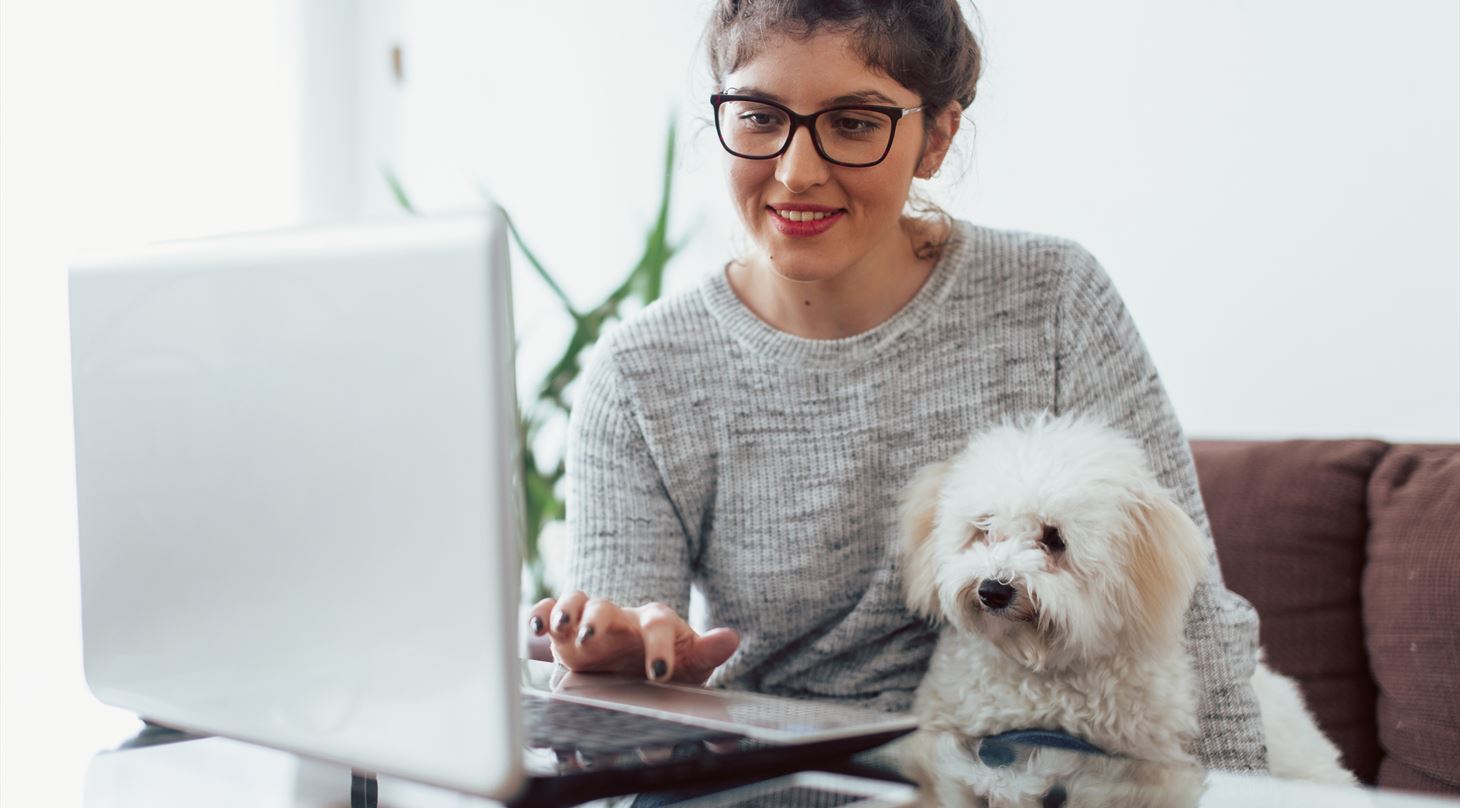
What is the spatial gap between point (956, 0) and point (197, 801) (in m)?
0.99

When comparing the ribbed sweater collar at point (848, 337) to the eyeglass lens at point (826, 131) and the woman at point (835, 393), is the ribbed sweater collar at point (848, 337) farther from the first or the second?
the eyeglass lens at point (826, 131)

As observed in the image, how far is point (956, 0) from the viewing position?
1.28 metres

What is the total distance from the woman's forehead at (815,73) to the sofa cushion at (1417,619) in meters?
0.78

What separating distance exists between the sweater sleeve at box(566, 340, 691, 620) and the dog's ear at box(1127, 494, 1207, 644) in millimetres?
440

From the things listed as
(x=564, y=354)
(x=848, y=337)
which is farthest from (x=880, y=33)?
(x=564, y=354)

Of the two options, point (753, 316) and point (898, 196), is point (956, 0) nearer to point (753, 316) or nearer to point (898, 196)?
point (898, 196)

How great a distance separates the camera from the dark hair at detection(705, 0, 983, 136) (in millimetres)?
1173

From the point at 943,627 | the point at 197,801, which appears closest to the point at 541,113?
the point at 943,627

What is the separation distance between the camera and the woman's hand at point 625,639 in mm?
887

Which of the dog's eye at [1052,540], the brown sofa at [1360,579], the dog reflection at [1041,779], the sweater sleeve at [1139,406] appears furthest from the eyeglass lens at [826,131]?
the brown sofa at [1360,579]

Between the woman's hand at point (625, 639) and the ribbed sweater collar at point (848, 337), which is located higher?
the ribbed sweater collar at point (848, 337)

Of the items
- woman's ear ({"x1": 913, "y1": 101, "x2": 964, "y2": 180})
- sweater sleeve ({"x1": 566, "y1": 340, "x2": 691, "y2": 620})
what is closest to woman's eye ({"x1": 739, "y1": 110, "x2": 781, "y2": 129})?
woman's ear ({"x1": 913, "y1": 101, "x2": 964, "y2": 180})

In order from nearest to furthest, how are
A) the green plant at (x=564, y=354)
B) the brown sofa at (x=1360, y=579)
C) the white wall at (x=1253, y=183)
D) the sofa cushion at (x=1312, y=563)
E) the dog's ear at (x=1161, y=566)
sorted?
the dog's ear at (x=1161, y=566), the brown sofa at (x=1360, y=579), the sofa cushion at (x=1312, y=563), the white wall at (x=1253, y=183), the green plant at (x=564, y=354)

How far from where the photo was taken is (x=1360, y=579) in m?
1.48
